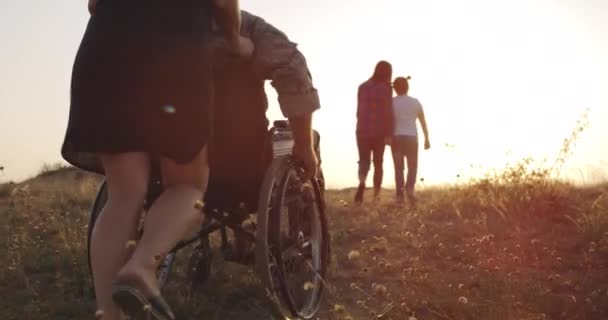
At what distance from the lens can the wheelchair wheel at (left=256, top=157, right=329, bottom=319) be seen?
10.1 feet

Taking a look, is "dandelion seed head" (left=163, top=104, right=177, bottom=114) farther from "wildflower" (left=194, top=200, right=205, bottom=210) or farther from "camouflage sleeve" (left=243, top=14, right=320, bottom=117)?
"camouflage sleeve" (left=243, top=14, right=320, bottom=117)

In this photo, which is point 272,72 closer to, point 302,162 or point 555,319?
point 302,162

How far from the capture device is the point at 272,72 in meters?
3.21

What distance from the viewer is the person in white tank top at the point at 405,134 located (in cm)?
984

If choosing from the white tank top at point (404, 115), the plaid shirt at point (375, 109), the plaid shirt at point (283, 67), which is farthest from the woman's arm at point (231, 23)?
the white tank top at point (404, 115)

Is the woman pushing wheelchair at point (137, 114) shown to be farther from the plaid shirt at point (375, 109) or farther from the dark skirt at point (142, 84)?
the plaid shirt at point (375, 109)

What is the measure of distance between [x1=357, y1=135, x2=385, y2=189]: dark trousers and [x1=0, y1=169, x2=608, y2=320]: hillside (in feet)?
5.61

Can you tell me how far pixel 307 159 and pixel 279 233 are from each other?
0.45 m

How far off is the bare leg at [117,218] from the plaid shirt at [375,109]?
731 centimetres

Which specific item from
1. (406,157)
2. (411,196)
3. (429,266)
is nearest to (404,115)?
(406,157)

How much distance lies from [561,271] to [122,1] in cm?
342

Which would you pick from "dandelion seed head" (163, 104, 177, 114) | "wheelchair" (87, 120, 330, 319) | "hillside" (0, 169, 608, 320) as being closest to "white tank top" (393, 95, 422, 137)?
"hillside" (0, 169, 608, 320)

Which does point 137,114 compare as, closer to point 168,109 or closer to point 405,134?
point 168,109

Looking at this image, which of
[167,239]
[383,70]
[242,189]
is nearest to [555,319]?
[242,189]
